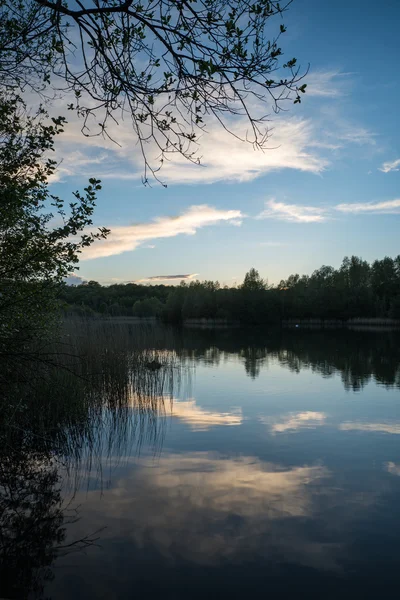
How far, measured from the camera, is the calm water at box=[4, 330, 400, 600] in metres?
4.61

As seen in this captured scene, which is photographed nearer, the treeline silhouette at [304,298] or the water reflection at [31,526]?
the water reflection at [31,526]

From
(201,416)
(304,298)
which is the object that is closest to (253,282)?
(304,298)

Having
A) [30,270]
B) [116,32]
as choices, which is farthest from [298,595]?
[116,32]

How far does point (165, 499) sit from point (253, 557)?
1.84 m

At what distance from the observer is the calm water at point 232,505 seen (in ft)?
15.1

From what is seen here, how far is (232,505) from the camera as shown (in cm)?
625

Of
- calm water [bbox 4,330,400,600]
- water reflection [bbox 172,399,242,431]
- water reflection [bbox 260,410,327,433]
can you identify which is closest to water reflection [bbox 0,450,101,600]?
calm water [bbox 4,330,400,600]

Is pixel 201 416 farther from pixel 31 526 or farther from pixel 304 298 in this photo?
pixel 304 298

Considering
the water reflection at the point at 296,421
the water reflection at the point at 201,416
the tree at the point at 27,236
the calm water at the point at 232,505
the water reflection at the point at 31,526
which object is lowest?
the water reflection at the point at 296,421

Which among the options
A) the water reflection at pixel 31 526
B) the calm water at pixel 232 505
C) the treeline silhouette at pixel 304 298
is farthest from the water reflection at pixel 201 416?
the treeline silhouette at pixel 304 298

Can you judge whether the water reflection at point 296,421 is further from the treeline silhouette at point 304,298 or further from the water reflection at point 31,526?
the treeline silhouette at point 304,298

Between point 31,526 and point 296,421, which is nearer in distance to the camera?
point 31,526

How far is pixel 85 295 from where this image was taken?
1855 cm

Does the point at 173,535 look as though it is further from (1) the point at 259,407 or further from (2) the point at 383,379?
(2) the point at 383,379
